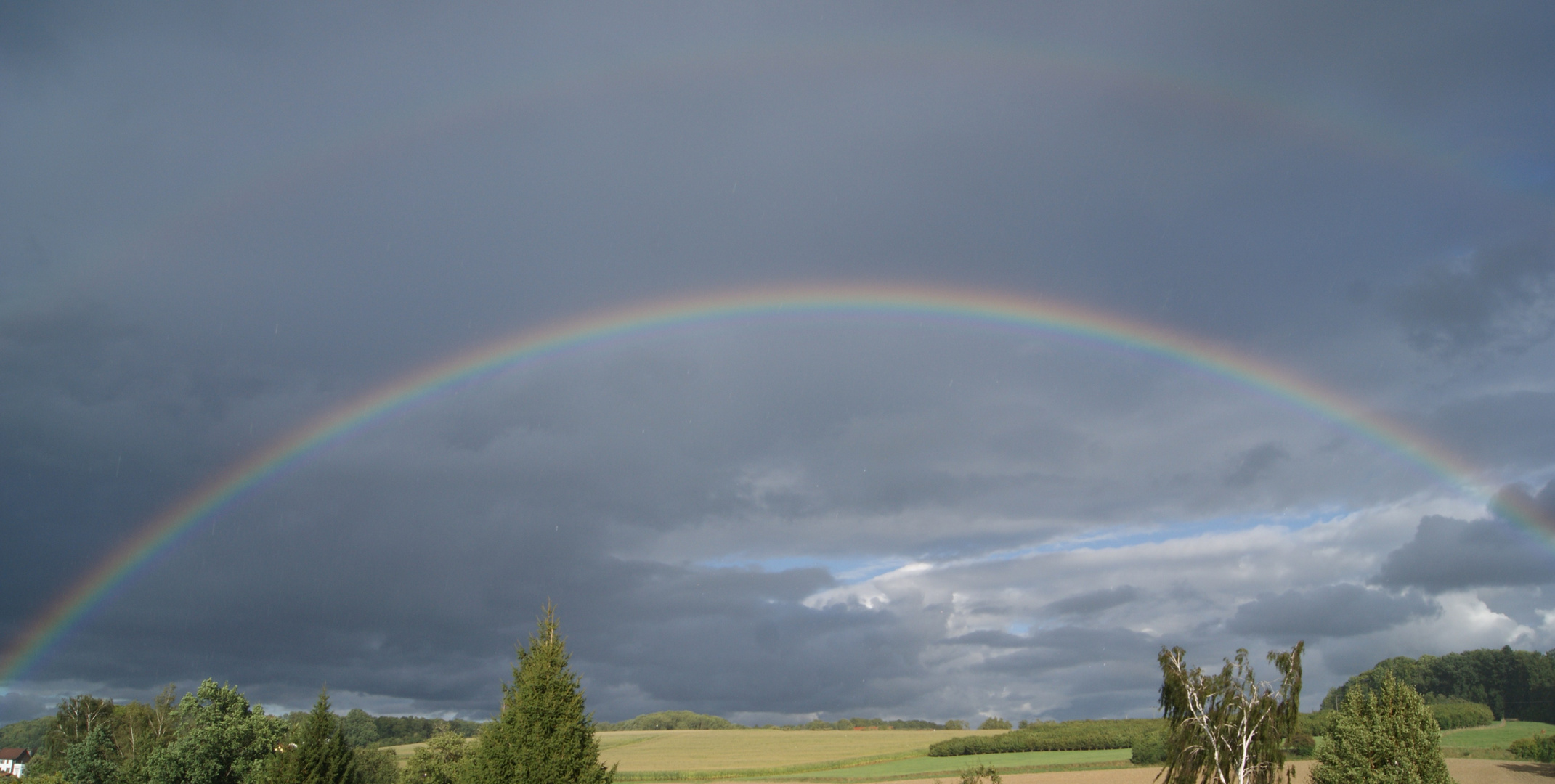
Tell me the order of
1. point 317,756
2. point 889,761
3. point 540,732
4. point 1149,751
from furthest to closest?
point 889,761 → point 1149,751 → point 317,756 → point 540,732

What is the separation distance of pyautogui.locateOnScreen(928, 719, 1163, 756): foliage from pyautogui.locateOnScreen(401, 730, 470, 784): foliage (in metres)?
63.9

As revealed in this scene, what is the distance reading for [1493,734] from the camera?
363ft

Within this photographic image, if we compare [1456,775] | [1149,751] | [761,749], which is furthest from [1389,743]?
[761,749]

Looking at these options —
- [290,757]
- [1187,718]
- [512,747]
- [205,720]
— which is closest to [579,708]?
[512,747]

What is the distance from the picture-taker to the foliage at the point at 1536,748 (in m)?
88.0

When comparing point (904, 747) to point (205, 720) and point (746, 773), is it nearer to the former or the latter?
point (746, 773)

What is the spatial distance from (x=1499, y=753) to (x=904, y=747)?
6614cm

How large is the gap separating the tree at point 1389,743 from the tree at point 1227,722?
2462mm

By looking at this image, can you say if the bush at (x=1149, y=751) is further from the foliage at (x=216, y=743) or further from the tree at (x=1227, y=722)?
the foliage at (x=216, y=743)

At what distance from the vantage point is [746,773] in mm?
102438

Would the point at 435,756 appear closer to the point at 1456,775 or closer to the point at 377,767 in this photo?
the point at 377,767

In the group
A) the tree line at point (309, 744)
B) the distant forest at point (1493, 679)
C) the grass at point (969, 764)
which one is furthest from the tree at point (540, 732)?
the distant forest at point (1493, 679)

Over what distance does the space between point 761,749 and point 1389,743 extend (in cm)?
10135

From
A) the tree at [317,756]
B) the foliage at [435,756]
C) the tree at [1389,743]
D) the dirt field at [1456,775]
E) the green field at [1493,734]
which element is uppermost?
the tree at [317,756]
